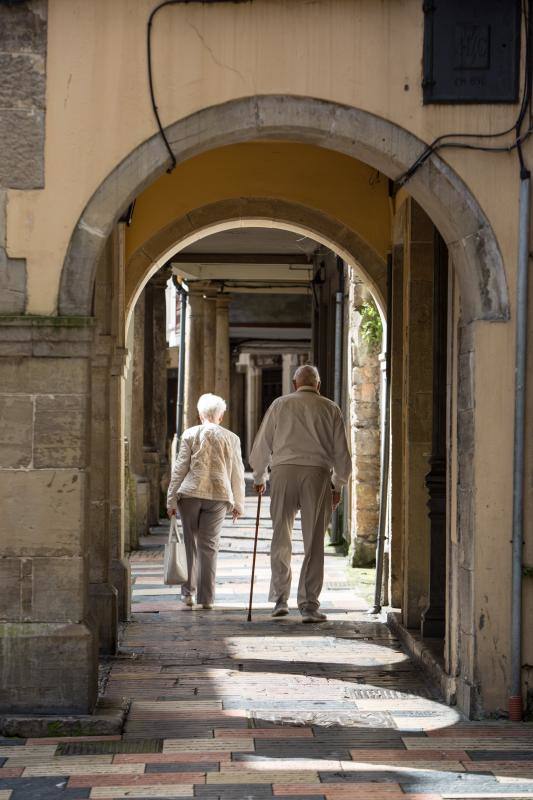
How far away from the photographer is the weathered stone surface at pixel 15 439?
633cm

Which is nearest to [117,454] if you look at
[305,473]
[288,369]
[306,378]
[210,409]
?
[210,409]

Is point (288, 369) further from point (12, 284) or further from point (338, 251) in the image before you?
point (12, 284)

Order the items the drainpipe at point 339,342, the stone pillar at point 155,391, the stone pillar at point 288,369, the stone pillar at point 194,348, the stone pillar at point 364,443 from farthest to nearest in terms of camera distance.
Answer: the stone pillar at point 288,369 < the stone pillar at point 194,348 < the stone pillar at point 155,391 < the drainpipe at point 339,342 < the stone pillar at point 364,443

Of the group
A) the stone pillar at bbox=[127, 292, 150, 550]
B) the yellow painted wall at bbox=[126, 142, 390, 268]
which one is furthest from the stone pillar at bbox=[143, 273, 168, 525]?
the yellow painted wall at bbox=[126, 142, 390, 268]

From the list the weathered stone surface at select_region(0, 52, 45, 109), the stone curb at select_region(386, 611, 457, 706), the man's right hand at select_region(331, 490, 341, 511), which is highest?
the weathered stone surface at select_region(0, 52, 45, 109)

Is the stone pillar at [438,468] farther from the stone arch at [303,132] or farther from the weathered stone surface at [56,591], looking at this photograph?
the weathered stone surface at [56,591]

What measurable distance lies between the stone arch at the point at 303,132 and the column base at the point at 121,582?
3262 mm

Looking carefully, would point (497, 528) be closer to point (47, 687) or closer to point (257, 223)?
point (47, 687)

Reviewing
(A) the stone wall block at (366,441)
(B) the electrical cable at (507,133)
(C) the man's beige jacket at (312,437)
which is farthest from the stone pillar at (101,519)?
(A) the stone wall block at (366,441)

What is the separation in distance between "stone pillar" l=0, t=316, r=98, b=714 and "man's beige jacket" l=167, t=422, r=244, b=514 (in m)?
3.51

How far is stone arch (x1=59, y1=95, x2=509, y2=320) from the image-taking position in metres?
6.44

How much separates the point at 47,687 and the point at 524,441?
2513 millimetres

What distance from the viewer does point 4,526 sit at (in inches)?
249

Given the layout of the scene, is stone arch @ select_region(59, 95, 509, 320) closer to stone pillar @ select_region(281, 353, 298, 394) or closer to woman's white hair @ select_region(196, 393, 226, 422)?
woman's white hair @ select_region(196, 393, 226, 422)
